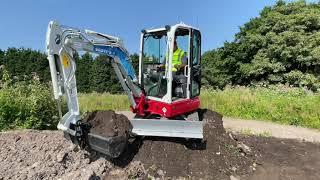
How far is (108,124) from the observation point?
7887 millimetres

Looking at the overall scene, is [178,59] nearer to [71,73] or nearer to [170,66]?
[170,66]

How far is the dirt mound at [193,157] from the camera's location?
25.9 feet

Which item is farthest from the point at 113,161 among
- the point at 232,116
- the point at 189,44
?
the point at 232,116

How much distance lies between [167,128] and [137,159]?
0.86 metres

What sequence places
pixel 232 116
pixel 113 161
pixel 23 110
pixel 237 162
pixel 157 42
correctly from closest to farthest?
pixel 113 161 → pixel 237 162 → pixel 157 42 → pixel 23 110 → pixel 232 116

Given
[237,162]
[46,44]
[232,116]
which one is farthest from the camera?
[232,116]

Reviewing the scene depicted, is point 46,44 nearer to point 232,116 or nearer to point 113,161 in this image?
→ point 113,161

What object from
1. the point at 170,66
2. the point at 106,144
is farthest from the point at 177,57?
the point at 106,144

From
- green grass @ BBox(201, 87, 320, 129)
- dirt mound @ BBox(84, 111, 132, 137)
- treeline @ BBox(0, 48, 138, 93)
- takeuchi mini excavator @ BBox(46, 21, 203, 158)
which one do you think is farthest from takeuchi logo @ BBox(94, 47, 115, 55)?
treeline @ BBox(0, 48, 138, 93)

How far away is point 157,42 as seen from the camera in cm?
937

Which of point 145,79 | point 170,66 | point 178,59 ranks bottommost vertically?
point 145,79

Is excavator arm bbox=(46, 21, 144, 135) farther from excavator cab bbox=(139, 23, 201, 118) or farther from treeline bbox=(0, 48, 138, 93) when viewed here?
treeline bbox=(0, 48, 138, 93)

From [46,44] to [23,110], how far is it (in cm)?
379

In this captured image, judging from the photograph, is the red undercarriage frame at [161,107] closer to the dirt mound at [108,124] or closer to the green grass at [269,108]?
the dirt mound at [108,124]
